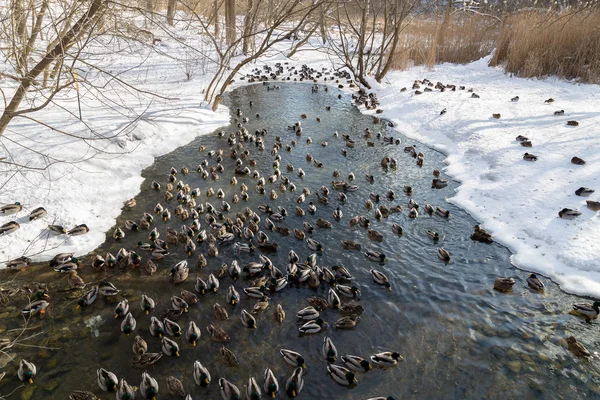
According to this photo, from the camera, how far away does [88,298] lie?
24.6 feet

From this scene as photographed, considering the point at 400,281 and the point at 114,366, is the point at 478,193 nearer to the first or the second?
the point at 400,281

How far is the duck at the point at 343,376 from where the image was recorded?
20.1 feet

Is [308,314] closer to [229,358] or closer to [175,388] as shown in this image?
[229,358]

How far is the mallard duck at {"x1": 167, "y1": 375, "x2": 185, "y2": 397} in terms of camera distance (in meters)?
5.93

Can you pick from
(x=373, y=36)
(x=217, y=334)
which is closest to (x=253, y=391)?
(x=217, y=334)

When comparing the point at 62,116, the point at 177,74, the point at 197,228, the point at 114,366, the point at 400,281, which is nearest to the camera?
the point at 114,366

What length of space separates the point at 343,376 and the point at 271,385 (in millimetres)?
1203

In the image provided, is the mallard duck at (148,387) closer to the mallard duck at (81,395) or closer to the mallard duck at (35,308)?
the mallard duck at (81,395)

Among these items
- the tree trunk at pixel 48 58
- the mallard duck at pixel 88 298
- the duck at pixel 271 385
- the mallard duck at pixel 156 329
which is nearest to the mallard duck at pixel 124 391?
the mallard duck at pixel 156 329

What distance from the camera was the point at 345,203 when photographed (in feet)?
38.4

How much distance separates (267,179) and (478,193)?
23.5 ft

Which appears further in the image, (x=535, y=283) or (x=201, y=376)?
(x=535, y=283)

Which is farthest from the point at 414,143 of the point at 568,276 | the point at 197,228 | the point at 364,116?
the point at 197,228

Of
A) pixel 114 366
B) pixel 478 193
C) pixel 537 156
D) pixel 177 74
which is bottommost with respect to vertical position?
pixel 114 366
